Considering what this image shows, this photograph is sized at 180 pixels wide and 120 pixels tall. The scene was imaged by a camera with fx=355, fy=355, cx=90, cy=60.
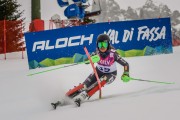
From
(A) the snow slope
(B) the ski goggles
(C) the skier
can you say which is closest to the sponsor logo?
(A) the snow slope

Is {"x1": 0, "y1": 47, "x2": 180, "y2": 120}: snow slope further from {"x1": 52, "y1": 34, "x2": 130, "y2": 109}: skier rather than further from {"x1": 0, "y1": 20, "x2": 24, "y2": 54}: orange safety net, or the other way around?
{"x1": 0, "y1": 20, "x2": 24, "y2": 54}: orange safety net

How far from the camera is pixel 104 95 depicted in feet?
26.1

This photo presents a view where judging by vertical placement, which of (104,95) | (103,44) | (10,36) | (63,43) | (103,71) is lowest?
(104,95)

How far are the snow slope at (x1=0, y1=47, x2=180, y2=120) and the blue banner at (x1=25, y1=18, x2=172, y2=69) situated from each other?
0.62m

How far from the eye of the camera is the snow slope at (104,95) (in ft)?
18.1

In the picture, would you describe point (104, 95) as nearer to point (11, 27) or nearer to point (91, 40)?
point (91, 40)

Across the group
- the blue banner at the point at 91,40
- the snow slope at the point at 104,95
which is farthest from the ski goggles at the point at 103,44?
the blue banner at the point at 91,40

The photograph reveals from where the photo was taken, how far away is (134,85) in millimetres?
8844

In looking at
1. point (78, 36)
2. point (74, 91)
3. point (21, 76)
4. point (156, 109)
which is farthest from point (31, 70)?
point (156, 109)

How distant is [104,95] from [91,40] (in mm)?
4676

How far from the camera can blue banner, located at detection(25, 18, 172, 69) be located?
1208 cm

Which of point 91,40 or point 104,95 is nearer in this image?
point 104,95

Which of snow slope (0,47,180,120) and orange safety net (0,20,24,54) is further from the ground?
orange safety net (0,20,24,54)

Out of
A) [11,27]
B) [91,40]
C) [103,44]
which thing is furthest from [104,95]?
[11,27]
